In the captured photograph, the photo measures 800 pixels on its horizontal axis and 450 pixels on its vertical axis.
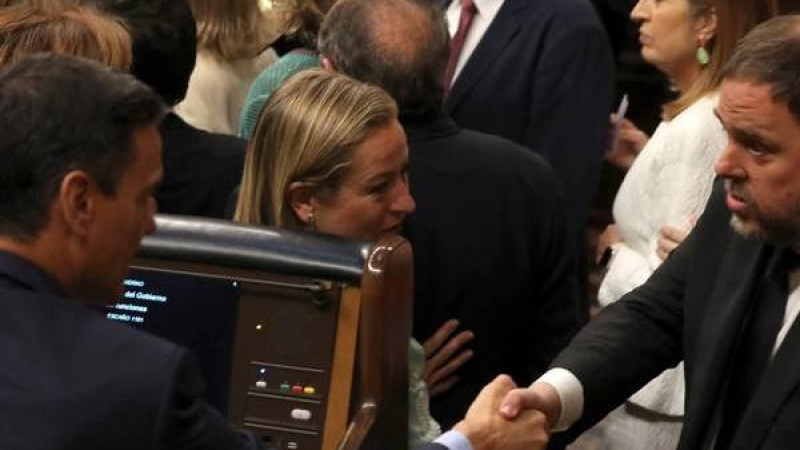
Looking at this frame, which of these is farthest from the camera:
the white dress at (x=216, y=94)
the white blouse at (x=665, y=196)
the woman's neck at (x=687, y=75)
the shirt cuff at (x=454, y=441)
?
the white dress at (x=216, y=94)

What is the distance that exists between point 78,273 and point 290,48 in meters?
2.81

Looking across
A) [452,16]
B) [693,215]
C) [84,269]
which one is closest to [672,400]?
[693,215]

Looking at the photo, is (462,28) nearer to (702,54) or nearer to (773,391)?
(702,54)

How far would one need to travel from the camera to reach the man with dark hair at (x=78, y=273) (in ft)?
6.21

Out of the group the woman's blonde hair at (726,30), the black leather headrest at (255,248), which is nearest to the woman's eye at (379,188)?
Result: the black leather headrest at (255,248)

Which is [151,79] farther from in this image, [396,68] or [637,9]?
[637,9]

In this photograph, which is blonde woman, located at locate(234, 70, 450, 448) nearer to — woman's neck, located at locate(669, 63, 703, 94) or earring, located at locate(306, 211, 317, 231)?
earring, located at locate(306, 211, 317, 231)

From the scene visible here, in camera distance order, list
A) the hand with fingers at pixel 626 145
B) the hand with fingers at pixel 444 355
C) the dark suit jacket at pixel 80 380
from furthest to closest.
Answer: the hand with fingers at pixel 626 145, the hand with fingers at pixel 444 355, the dark suit jacket at pixel 80 380

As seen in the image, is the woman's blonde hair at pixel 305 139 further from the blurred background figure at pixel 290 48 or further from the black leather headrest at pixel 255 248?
the blurred background figure at pixel 290 48

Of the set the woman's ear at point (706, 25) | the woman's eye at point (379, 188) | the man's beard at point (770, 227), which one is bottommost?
the woman's eye at point (379, 188)

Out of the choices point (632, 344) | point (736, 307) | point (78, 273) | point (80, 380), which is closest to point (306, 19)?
point (632, 344)

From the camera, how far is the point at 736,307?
2.79m

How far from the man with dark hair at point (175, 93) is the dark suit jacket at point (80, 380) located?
1.48 meters

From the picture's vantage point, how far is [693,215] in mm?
3666
